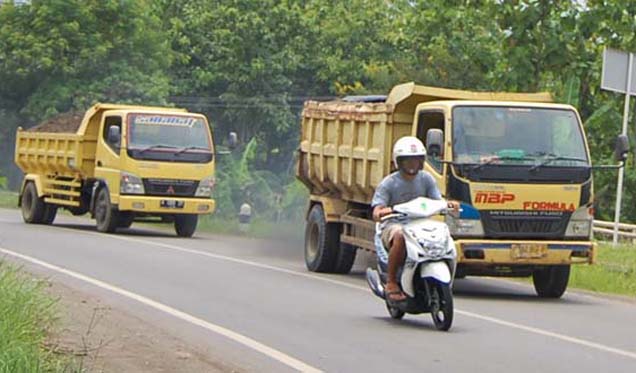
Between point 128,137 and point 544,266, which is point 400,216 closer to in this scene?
point 544,266

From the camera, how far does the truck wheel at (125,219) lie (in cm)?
2902

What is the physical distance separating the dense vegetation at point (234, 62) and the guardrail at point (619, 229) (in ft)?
A: 23.1

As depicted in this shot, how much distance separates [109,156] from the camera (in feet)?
95.1

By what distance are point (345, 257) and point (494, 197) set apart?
4.08m

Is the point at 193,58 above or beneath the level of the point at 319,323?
above

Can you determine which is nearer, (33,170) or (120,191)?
(120,191)

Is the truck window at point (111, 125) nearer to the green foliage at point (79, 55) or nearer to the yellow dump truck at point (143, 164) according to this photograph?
the yellow dump truck at point (143, 164)

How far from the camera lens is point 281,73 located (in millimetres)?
54438

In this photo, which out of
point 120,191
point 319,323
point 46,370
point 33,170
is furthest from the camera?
point 33,170

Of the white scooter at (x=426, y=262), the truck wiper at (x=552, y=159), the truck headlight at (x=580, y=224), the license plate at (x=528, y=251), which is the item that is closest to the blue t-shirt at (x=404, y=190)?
the white scooter at (x=426, y=262)

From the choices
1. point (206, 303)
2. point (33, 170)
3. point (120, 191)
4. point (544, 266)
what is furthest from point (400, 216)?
point (33, 170)

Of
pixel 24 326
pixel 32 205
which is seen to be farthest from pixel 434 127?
pixel 32 205

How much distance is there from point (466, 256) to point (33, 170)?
18.0 metres

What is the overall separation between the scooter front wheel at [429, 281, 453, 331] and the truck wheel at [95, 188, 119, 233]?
15.7 metres
